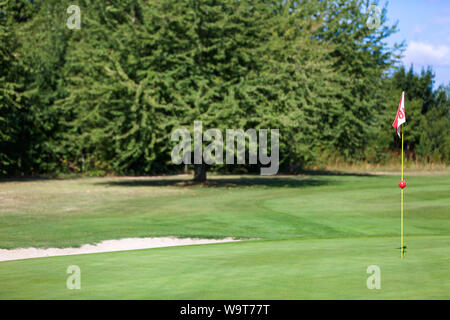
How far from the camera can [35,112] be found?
33.6 meters

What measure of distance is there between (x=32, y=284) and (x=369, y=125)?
35.7 metres

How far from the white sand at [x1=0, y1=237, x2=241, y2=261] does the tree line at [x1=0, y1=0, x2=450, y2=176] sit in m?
12.8

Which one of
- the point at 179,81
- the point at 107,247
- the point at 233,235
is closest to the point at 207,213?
the point at 233,235

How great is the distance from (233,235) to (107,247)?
10.2ft

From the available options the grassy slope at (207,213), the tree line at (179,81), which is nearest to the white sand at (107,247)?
the grassy slope at (207,213)

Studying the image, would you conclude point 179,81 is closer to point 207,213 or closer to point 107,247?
point 207,213

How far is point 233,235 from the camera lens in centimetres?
1367

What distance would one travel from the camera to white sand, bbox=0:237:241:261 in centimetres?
1121

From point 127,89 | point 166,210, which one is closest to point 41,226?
point 166,210

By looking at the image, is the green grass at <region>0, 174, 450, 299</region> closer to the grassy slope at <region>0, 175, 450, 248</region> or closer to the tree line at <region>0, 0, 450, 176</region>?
the grassy slope at <region>0, 175, 450, 248</region>

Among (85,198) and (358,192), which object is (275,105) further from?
(85,198)

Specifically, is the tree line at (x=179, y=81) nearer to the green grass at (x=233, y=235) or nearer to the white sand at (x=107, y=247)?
the green grass at (x=233, y=235)

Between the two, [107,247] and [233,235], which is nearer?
[107,247]

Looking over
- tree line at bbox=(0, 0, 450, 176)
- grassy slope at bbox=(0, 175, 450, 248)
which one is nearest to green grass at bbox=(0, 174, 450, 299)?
grassy slope at bbox=(0, 175, 450, 248)
